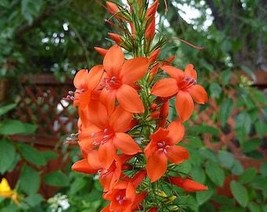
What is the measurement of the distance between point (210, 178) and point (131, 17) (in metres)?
1.32

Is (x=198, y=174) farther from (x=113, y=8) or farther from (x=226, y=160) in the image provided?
(x=113, y=8)

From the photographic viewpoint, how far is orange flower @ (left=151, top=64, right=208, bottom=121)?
0.86 meters

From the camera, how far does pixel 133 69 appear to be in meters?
0.86

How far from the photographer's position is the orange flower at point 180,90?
864 mm

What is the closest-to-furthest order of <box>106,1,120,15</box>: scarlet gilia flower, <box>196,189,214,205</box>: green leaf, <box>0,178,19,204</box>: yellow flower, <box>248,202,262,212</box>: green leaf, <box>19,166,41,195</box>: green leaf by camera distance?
<box>106,1,120,15</box>: scarlet gilia flower < <box>196,189,214,205</box>: green leaf < <box>248,202,262,212</box>: green leaf < <box>0,178,19,204</box>: yellow flower < <box>19,166,41,195</box>: green leaf

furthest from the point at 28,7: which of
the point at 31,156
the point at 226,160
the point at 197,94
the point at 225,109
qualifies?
the point at 197,94

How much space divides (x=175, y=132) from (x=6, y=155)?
1.55 meters

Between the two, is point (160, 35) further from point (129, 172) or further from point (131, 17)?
point (129, 172)

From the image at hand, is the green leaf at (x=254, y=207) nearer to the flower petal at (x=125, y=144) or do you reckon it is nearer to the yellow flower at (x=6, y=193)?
the yellow flower at (x=6, y=193)

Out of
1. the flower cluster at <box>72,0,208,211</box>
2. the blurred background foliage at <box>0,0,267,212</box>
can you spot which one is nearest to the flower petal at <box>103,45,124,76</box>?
the flower cluster at <box>72,0,208,211</box>

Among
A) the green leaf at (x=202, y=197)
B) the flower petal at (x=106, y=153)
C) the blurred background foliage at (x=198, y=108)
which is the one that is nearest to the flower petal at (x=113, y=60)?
the flower petal at (x=106, y=153)

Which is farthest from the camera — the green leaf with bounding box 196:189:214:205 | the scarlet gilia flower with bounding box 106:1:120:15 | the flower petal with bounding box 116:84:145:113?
the green leaf with bounding box 196:189:214:205

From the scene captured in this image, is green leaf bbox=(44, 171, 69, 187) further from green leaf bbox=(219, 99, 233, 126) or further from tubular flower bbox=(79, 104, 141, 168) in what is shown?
tubular flower bbox=(79, 104, 141, 168)

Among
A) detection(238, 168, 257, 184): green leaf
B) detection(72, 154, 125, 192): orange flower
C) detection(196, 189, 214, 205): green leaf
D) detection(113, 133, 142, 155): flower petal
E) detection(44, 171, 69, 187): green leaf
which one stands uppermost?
detection(113, 133, 142, 155): flower petal
